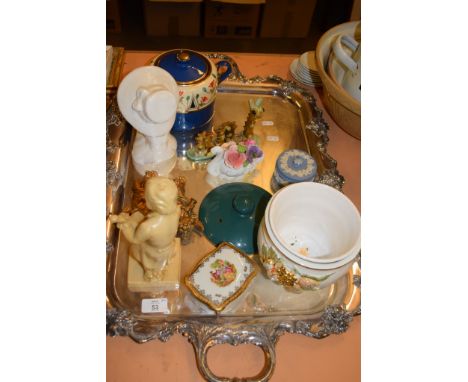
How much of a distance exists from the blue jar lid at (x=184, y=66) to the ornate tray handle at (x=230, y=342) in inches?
18.9

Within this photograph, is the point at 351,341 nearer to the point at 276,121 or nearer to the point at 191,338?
the point at 191,338

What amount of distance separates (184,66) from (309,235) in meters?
0.42

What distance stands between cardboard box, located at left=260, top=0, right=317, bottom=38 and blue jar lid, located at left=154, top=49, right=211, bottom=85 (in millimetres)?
1121

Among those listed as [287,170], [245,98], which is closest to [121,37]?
[245,98]

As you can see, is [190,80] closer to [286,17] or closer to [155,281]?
[155,281]

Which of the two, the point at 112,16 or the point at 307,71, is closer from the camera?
the point at 307,71

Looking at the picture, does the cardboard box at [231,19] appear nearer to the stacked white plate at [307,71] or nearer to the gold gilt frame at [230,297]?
the stacked white plate at [307,71]

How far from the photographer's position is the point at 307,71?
1071 millimetres

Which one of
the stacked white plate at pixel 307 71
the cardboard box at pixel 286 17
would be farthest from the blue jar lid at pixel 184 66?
the cardboard box at pixel 286 17

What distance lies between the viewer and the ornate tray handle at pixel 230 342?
64 centimetres

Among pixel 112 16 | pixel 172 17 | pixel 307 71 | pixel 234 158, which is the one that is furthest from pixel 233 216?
pixel 112 16

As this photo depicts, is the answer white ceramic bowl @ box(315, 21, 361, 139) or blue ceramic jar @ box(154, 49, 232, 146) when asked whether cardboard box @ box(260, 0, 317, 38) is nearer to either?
white ceramic bowl @ box(315, 21, 361, 139)

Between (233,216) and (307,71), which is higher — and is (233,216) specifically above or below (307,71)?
below

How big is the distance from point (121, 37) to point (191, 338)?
1.57 metres
